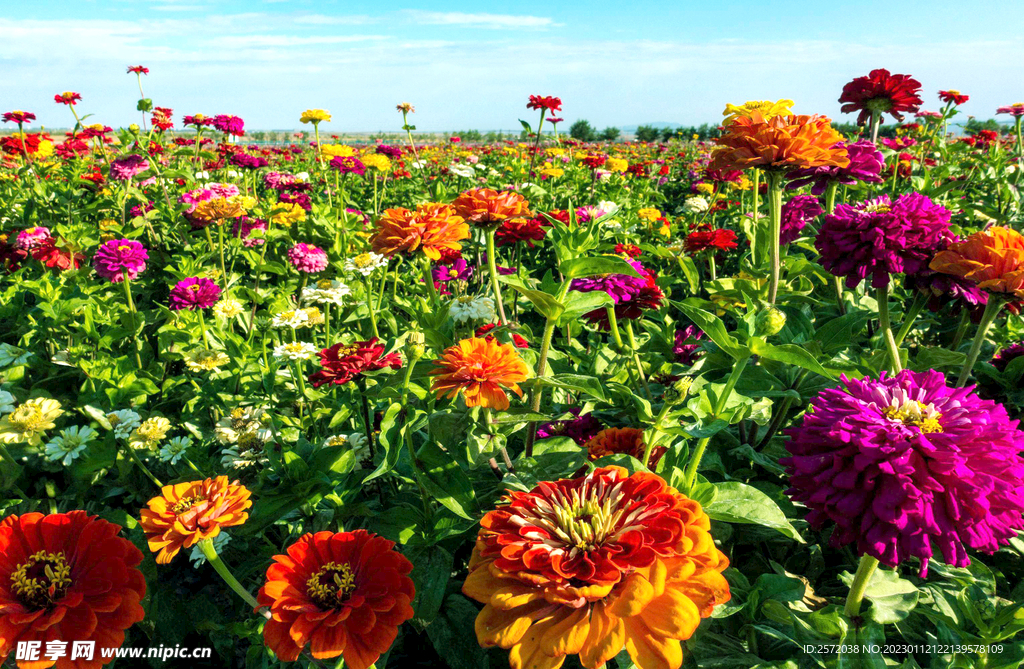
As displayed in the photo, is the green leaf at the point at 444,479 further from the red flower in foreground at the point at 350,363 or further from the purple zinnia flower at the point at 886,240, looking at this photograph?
the purple zinnia flower at the point at 886,240

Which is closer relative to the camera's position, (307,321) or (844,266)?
(844,266)

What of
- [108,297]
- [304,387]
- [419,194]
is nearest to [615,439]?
[304,387]

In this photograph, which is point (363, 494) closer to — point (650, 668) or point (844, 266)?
point (650, 668)

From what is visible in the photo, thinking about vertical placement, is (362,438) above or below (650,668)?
below

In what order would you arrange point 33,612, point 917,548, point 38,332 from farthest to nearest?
point 38,332, point 33,612, point 917,548

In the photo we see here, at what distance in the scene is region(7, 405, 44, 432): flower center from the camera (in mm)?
1897

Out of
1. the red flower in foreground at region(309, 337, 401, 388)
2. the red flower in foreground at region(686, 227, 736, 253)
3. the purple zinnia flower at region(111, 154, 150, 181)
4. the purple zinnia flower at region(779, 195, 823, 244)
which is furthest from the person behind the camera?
the purple zinnia flower at region(111, 154, 150, 181)

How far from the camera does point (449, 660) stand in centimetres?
129

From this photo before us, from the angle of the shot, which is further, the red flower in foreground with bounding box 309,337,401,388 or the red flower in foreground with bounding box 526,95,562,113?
the red flower in foreground with bounding box 526,95,562,113

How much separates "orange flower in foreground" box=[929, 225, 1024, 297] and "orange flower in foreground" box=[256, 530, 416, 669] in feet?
4.95

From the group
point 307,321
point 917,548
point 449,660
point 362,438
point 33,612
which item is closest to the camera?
point 917,548

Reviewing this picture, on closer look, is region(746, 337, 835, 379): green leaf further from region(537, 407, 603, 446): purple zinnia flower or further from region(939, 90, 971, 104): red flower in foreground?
region(939, 90, 971, 104): red flower in foreground

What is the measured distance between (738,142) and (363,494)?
155cm

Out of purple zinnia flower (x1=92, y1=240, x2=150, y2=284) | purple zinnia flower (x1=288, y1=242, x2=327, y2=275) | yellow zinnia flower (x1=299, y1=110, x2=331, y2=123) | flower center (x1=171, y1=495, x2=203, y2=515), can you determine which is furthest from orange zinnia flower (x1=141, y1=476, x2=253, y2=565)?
yellow zinnia flower (x1=299, y1=110, x2=331, y2=123)
